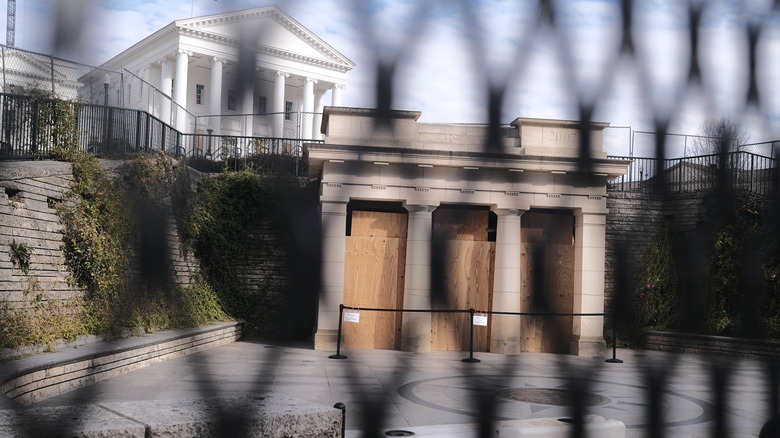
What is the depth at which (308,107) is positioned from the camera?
0.83 meters

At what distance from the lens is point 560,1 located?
90 centimetres

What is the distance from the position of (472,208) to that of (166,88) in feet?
1.35

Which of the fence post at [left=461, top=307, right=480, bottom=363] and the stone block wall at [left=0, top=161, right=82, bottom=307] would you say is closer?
the fence post at [left=461, top=307, right=480, bottom=363]

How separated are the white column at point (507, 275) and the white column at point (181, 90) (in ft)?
1.30

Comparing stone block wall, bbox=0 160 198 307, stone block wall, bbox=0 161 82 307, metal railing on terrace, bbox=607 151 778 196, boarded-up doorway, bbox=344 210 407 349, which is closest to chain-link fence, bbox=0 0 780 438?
metal railing on terrace, bbox=607 151 778 196

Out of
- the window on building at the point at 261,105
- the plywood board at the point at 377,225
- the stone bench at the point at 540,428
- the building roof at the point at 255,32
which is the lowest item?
the stone bench at the point at 540,428

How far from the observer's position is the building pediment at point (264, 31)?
64 centimetres

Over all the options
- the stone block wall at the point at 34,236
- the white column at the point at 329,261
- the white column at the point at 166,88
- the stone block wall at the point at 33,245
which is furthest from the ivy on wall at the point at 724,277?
the stone block wall at the point at 33,245

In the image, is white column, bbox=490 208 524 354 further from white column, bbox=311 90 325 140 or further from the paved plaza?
white column, bbox=311 90 325 140

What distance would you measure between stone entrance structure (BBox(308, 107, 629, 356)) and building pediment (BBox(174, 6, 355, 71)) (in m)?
0.11

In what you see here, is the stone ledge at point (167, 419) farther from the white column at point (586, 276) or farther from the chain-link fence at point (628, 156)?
the white column at point (586, 276)

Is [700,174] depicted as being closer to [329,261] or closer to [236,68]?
[329,261]

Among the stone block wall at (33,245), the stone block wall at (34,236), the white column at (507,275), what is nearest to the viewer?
the white column at (507,275)

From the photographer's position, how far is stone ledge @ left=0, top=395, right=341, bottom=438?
2.26 ft
